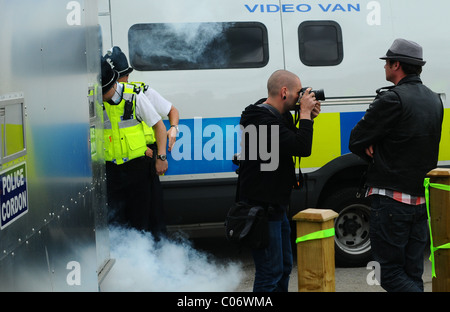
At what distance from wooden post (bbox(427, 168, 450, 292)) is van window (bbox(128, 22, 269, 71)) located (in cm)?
246

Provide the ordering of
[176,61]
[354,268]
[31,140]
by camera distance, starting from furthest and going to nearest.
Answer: [354,268] → [176,61] → [31,140]

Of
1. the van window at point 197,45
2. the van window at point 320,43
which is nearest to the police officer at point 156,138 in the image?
the van window at point 197,45

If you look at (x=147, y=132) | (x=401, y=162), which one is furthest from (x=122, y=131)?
(x=401, y=162)

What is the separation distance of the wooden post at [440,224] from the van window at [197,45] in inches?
96.7

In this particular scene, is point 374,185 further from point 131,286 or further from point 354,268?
point 354,268

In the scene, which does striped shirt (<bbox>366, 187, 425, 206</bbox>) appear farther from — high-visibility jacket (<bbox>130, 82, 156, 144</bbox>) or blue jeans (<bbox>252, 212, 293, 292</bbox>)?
high-visibility jacket (<bbox>130, 82, 156, 144</bbox>)

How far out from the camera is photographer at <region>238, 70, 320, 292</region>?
153 inches

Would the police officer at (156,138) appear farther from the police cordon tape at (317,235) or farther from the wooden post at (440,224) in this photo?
the police cordon tape at (317,235)

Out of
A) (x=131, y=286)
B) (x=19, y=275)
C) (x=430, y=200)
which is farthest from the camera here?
(x=131, y=286)

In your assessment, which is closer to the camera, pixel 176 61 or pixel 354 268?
pixel 176 61
